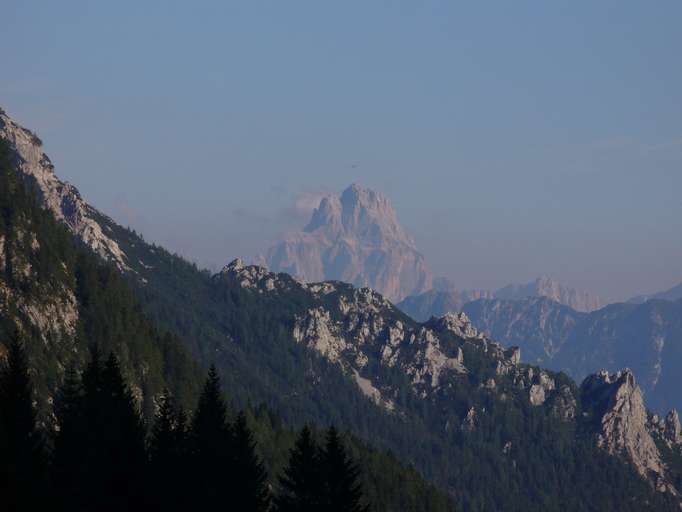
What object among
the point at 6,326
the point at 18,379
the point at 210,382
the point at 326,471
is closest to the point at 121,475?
the point at 18,379

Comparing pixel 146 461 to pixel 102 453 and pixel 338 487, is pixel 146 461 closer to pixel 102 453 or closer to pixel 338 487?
pixel 102 453

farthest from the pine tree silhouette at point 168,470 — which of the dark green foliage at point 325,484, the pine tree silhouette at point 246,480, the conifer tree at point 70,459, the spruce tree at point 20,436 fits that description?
the dark green foliage at point 325,484

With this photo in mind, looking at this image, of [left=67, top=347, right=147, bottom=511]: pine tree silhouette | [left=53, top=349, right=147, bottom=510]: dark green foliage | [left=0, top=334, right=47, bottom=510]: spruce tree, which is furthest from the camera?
[left=67, top=347, right=147, bottom=511]: pine tree silhouette

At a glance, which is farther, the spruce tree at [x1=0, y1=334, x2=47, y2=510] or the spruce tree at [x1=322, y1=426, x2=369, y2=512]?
the spruce tree at [x1=322, y1=426, x2=369, y2=512]

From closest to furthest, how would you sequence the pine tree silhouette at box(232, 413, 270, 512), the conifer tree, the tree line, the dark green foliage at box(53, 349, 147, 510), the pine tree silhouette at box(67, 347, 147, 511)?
the tree line → the conifer tree → the dark green foliage at box(53, 349, 147, 510) → the pine tree silhouette at box(67, 347, 147, 511) → the pine tree silhouette at box(232, 413, 270, 512)

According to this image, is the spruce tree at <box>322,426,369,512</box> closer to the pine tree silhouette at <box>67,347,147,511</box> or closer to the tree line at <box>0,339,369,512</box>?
the tree line at <box>0,339,369,512</box>

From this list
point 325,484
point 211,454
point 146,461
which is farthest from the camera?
point 211,454

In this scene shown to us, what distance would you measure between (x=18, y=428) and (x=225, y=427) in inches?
728

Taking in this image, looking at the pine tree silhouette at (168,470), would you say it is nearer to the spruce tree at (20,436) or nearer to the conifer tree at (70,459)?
the conifer tree at (70,459)

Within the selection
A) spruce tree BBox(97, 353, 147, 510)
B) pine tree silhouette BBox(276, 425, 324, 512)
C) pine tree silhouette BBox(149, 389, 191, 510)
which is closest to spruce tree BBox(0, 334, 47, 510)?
spruce tree BBox(97, 353, 147, 510)

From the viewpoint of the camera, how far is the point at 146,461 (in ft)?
240

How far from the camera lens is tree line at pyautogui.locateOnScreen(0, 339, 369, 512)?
217 ft

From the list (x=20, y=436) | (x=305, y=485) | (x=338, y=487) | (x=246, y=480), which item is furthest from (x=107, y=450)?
(x=338, y=487)

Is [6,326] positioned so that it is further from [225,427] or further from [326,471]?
[326,471]
